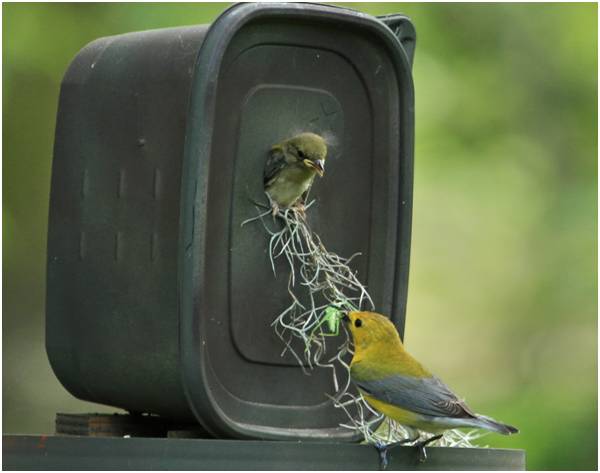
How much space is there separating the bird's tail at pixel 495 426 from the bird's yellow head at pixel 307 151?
3.09 feet

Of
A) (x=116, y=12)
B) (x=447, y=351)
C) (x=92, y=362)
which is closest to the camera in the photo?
(x=92, y=362)

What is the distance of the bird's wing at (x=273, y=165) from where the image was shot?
5.02 m

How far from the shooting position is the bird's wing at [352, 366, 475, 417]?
506cm

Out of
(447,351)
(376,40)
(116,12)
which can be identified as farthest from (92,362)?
(447,351)

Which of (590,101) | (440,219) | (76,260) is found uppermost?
(590,101)

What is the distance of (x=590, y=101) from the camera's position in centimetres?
897

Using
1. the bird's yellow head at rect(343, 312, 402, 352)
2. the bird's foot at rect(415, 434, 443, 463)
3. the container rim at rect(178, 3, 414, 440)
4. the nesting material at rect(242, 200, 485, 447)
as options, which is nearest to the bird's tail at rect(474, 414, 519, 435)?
the bird's foot at rect(415, 434, 443, 463)

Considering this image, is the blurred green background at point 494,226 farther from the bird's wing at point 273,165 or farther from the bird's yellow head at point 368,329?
the bird's wing at point 273,165

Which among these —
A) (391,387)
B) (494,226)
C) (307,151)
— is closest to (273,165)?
(307,151)

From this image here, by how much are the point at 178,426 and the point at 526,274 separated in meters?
3.92

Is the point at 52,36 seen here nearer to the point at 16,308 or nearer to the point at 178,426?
the point at 16,308

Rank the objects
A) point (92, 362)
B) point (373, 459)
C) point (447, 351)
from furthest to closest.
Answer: point (447, 351), point (92, 362), point (373, 459)

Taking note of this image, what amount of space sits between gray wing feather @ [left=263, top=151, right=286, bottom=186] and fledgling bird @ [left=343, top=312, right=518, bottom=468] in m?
0.52

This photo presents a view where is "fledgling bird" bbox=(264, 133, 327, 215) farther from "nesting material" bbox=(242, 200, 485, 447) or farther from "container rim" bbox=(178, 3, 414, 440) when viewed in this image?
"container rim" bbox=(178, 3, 414, 440)
